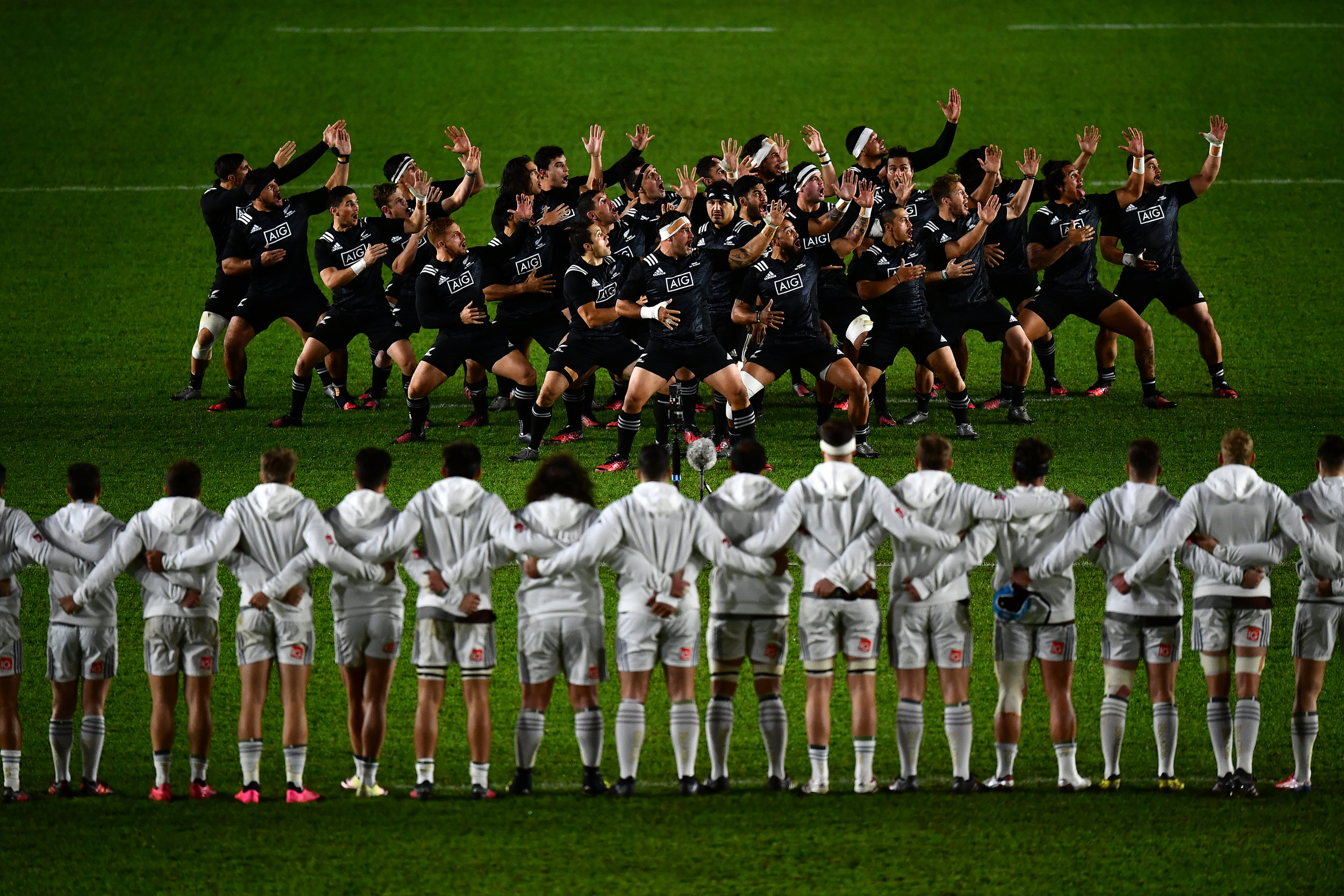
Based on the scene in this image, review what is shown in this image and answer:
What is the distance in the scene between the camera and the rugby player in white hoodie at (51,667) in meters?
8.25

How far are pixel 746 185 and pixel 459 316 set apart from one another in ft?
8.43

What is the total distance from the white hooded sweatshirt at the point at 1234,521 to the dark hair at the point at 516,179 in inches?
318

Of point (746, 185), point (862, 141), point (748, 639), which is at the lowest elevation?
point (748, 639)

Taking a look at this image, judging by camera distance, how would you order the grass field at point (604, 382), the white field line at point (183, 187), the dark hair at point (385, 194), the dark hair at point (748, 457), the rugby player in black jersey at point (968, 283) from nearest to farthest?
the grass field at point (604, 382)
the dark hair at point (748, 457)
the rugby player in black jersey at point (968, 283)
the dark hair at point (385, 194)
the white field line at point (183, 187)

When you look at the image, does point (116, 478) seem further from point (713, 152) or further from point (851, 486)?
point (713, 152)

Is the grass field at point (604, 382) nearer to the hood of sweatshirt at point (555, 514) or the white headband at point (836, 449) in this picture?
the hood of sweatshirt at point (555, 514)

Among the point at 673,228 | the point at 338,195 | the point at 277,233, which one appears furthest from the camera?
the point at 277,233

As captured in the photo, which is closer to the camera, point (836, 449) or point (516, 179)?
point (836, 449)

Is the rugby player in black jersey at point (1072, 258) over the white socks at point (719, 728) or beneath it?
over

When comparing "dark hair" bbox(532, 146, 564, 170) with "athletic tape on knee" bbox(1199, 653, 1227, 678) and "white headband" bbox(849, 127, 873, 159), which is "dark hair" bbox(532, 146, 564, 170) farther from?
"athletic tape on knee" bbox(1199, 653, 1227, 678)

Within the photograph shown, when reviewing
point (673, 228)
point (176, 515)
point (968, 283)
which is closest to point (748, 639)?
point (176, 515)

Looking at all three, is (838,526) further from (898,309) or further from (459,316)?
(459,316)

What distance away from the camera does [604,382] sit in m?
18.0

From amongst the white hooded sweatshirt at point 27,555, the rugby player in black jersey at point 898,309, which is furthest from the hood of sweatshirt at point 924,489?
the rugby player in black jersey at point 898,309
